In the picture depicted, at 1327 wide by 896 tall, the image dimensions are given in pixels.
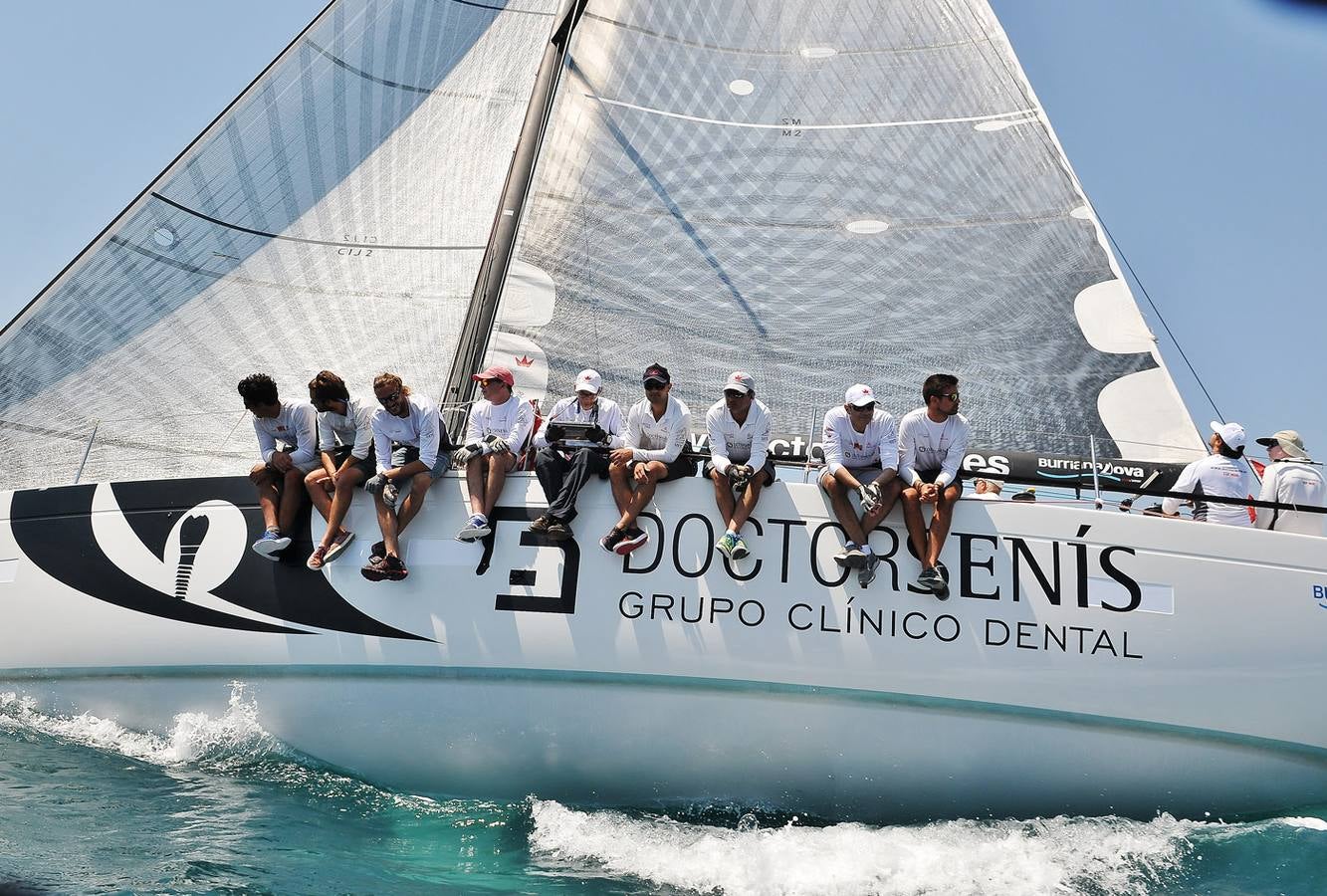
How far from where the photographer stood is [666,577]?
4.96 m

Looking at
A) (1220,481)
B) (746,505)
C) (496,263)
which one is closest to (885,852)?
(746,505)

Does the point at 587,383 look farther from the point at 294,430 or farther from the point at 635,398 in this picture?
the point at 294,430

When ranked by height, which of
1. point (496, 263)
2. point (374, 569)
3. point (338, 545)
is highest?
point (496, 263)

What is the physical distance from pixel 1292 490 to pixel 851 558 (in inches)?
90.1

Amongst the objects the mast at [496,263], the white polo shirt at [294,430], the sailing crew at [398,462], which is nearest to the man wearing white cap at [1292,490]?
the sailing crew at [398,462]

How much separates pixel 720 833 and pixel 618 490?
1545mm

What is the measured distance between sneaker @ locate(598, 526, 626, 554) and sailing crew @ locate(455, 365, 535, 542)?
0.54m

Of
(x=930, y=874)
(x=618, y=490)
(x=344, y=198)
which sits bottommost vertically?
(x=930, y=874)

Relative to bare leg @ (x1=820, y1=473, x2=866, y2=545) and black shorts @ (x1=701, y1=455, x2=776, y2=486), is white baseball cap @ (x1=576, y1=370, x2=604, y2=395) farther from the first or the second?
bare leg @ (x1=820, y1=473, x2=866, y2=545)

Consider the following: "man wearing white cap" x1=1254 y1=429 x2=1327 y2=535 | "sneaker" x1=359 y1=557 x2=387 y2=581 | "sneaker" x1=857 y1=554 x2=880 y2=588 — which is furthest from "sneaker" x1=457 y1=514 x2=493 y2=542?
"man wearing white cap" x1=1254 y1=429 x2=1327 y2=535

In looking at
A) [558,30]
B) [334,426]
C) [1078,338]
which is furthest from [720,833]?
[558,30]

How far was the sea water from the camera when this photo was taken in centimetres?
402

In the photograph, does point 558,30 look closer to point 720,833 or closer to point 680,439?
point 680,439

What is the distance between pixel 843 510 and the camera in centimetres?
495
